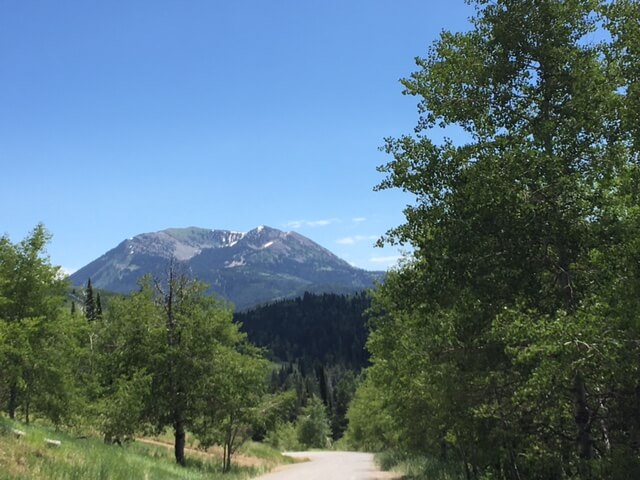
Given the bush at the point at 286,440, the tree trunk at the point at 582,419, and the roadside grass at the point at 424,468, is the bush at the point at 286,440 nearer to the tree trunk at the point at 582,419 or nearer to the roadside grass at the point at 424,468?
the roadside grass at the point at 424,468

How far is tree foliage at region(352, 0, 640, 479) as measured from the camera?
907cm

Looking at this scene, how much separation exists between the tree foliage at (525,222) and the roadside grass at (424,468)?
38.0ft

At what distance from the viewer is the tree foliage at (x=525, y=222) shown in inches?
357

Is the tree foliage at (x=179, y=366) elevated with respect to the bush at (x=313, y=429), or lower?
elevated

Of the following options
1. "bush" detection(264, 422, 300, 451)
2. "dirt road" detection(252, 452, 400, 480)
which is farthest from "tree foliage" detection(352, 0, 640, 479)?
"bush" detection(264, 422, 300, 451)

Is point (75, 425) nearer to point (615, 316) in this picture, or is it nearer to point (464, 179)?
point (464, 179)

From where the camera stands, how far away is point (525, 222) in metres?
9.76

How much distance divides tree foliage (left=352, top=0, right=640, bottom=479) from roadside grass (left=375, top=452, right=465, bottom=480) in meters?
11.6

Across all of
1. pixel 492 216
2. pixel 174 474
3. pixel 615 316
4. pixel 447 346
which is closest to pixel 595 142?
pixel 492 216

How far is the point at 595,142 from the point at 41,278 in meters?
25.5

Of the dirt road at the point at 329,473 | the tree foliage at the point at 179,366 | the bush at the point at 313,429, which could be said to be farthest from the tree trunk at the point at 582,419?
the bush at the point at 313,429

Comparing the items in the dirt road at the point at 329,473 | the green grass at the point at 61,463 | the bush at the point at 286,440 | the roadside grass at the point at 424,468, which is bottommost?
the bush at the point at 286,440

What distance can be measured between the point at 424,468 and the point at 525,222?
20.3 m

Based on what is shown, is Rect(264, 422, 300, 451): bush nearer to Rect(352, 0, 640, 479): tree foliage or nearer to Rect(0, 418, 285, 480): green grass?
Rect(0, 418, 285, 480): green grass
